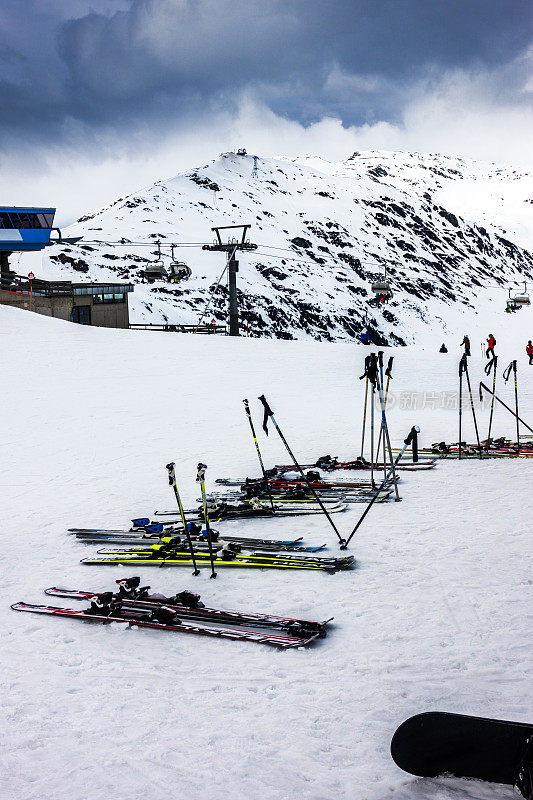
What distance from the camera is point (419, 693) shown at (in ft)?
15.8

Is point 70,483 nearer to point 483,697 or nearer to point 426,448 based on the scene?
point 426,448

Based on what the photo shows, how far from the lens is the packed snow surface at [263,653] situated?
4078 millimetres

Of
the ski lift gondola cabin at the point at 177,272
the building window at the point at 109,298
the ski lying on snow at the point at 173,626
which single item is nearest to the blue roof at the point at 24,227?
the building window at the point at 109,298

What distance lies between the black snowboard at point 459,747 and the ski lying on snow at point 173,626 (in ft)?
5.76

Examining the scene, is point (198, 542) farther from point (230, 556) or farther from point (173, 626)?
point (173, 626)

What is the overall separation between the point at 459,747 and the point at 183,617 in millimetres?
3195

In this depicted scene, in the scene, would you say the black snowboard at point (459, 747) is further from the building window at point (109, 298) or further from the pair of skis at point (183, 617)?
the building window at point (109, 298)

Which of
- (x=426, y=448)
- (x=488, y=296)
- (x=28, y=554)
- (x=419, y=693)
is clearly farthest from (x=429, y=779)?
(x=488, y=296)

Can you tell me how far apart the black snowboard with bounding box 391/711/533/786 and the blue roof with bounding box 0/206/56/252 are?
4196 cm

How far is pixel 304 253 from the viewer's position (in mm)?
113188

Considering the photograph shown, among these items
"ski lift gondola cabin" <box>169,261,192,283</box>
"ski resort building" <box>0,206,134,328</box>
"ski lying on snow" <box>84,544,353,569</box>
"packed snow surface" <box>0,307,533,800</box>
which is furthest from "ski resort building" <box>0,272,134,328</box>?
"ski lying on snow" <box>84,544,353,569</box>

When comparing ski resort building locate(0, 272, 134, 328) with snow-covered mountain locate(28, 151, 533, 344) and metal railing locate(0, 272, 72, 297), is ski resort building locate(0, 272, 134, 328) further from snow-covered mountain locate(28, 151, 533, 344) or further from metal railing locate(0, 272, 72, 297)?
snow-covered mountain locate(28, 151, 533, 344)

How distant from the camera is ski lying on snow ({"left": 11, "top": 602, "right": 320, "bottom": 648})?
5664mm

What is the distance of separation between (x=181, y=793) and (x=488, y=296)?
428 ft
